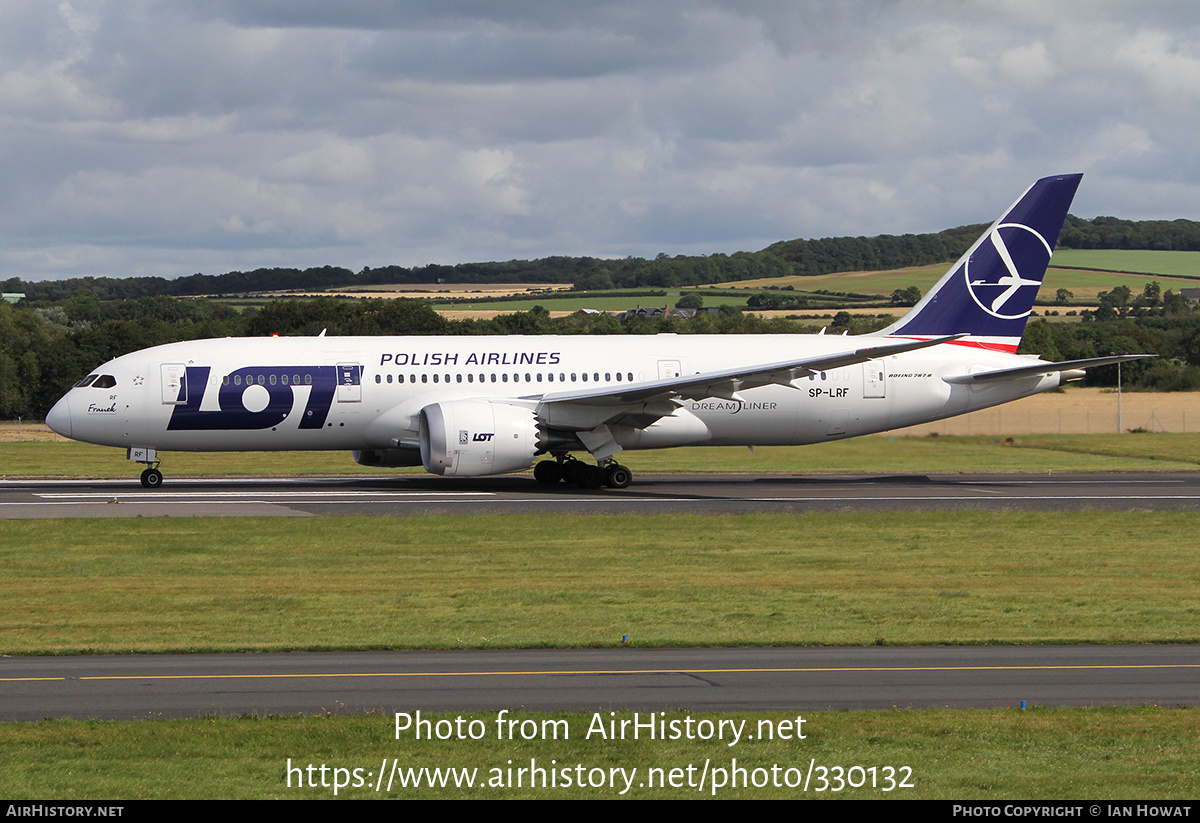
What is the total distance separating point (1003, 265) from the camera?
37.4 meters

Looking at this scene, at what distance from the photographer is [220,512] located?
28.1 metres

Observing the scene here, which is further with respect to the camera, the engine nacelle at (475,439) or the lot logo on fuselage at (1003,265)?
the lot logo on fuselage at (1003,265)

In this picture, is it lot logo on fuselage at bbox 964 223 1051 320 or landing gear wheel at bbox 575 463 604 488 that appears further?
lot logo on fuselage at bbox 964 223 1051 320

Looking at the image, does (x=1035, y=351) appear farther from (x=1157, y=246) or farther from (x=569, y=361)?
(x=1157, y=246)

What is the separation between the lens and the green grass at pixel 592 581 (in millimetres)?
15078

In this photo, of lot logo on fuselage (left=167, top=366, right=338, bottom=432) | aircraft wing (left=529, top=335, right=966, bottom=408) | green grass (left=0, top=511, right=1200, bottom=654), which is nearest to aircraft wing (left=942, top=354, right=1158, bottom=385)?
aircraft wing (left=529, top=335, right=966, bottom=408)

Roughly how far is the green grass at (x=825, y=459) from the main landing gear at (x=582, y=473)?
733 cm

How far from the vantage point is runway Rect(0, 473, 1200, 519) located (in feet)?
95.2

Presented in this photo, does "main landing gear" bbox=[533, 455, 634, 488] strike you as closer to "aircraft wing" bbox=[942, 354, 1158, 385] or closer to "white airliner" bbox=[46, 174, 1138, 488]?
"white airliner" bbox=[46, 174, 1138, 488]

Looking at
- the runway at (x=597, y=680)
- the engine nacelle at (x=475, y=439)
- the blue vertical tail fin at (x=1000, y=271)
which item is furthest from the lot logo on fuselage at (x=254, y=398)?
the runway at (x=597, y=680)

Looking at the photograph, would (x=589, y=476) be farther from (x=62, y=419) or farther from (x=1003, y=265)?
(x=1003, y=265)

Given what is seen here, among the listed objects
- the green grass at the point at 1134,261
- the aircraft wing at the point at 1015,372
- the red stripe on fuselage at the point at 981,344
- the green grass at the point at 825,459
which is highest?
the green grass at the point at 1134,261

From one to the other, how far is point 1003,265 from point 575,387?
44.3 ft

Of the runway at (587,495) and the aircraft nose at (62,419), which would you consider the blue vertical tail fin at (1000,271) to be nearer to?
the runway at (587,495)
